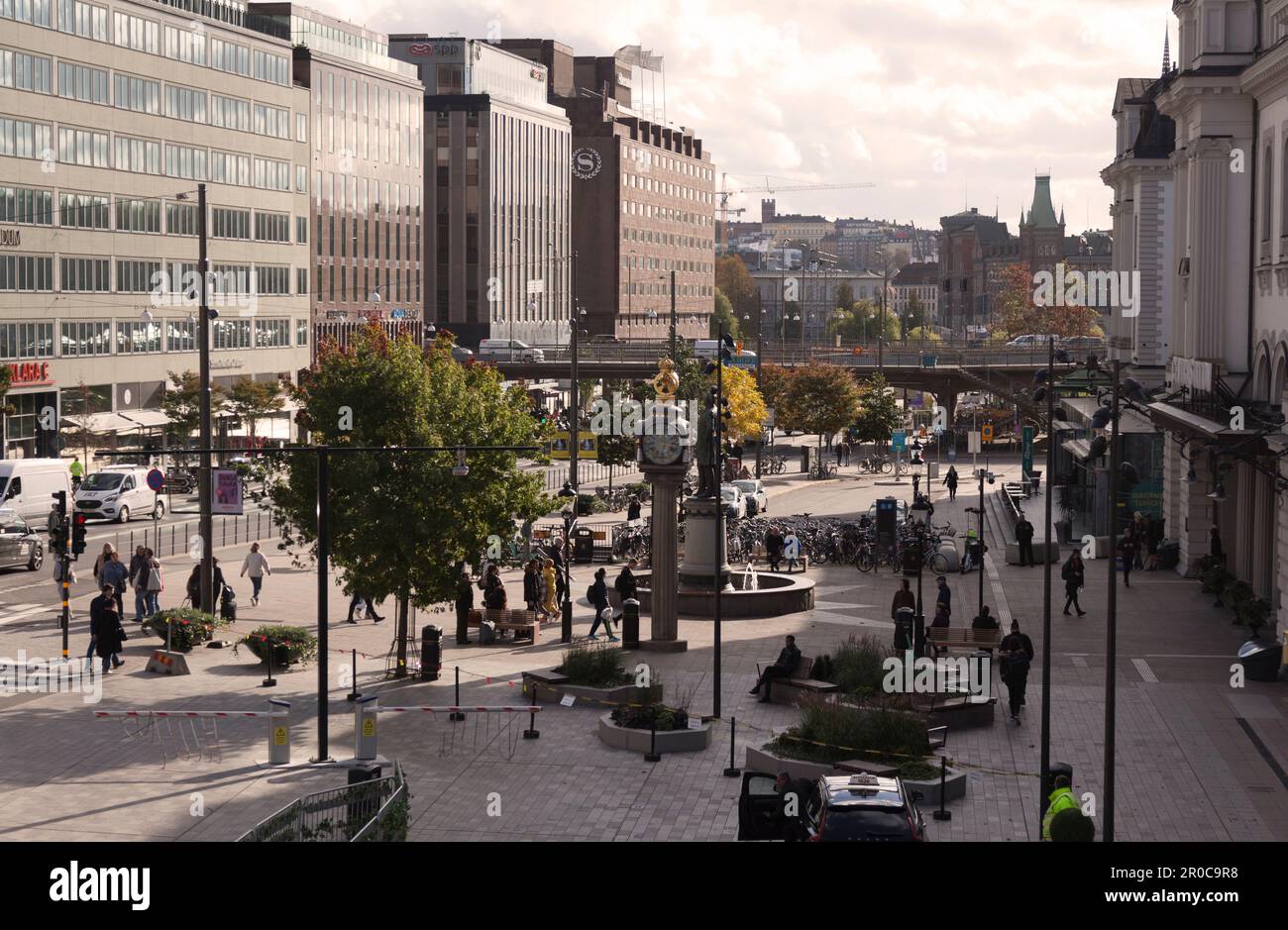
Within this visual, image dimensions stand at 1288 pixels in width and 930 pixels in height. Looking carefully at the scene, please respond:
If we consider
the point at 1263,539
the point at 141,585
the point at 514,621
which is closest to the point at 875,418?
the point at 1263,539

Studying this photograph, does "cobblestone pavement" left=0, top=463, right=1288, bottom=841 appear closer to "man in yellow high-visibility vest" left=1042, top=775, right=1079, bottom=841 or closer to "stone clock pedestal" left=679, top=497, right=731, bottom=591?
"man in yellow high-visibility vest" left=1042, top=775, right=1079, bottom=841

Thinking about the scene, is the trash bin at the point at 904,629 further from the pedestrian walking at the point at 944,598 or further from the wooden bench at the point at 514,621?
the wooden bench at the point at 514,621

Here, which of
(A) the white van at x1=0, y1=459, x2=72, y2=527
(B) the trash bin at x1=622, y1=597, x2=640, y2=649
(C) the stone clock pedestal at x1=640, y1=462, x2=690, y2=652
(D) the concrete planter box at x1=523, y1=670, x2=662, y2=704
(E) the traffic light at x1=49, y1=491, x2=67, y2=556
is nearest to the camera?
(D) the concrete planter box at x1=523, y1=670, x2=662, y2=704

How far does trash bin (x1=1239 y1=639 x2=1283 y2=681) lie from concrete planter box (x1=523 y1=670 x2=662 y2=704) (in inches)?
440

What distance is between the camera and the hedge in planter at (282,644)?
30828 mm

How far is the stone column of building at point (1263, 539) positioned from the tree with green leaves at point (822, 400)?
4679 centimetres

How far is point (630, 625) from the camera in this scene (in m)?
33.8

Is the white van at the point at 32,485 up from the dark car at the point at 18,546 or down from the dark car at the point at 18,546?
up

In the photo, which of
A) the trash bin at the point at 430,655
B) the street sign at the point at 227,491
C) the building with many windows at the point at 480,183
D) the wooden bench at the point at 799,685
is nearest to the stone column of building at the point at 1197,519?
the wooden bench at the point at 799,685

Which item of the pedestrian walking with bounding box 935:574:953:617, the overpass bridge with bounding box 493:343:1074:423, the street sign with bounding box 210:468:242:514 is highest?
the overpass bridge with bounding box 493:343:1074:423

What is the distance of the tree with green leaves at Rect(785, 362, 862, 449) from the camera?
86.3 meters

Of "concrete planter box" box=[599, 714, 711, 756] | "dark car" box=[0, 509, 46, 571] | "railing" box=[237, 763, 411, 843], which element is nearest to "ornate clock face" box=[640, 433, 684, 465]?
"concrete planter box" box=[599, 714, 711, 756]

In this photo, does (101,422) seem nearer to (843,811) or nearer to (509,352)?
(509,352)
